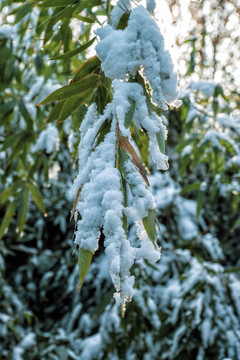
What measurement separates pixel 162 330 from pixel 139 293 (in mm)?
179

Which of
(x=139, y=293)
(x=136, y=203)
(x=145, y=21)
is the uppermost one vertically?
(x=145, y=21)

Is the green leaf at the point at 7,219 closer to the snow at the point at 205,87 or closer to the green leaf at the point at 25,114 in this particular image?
the green leaf at the point at 25,114

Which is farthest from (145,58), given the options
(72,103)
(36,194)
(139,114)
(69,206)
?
(69,206)

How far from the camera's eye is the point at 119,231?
1.22ft

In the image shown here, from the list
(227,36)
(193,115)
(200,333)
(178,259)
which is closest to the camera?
(200,333)

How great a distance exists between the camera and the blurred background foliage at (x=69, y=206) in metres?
1.05

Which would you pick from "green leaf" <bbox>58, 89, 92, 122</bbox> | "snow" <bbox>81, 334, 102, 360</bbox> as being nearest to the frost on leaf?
"green leaf" <bbox>58, 89, 92, 122</bbox>

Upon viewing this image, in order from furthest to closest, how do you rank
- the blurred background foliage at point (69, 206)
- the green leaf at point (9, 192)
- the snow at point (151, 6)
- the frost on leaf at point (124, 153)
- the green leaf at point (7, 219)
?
the green leaf at point (9, 192) → the green leaf at point (7, 219) → the blurred background foliage at point (69, 206) → the snow at point (151, 6) → the frost on leaf at point (124, 153)

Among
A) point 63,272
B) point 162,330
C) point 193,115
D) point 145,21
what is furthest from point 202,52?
point 145,21

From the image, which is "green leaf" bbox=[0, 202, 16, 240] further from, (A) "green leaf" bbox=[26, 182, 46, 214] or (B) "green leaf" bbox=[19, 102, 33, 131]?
(B) "green leaf" bbox=[19, 102, 33, 131]

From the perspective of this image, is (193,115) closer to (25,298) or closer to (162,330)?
(162,330)

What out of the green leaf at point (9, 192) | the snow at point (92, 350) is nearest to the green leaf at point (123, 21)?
the green leaf at point (9, 192)

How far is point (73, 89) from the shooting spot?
53 cm

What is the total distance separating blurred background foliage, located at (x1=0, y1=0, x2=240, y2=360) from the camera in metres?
1.05
